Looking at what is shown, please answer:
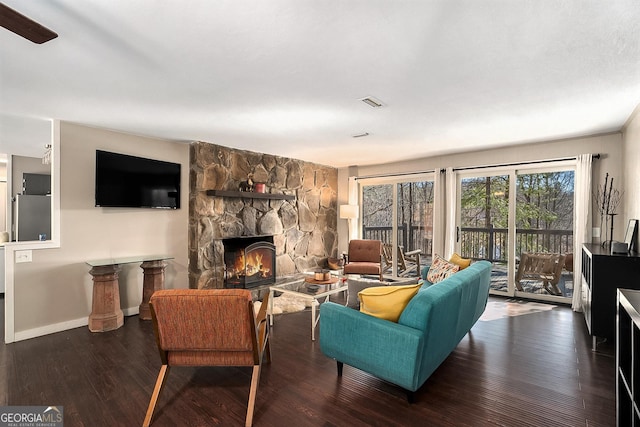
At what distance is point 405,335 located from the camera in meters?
2.10

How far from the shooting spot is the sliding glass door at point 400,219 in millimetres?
6113

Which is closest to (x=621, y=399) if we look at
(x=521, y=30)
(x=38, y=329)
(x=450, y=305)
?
(x=450, y=305)

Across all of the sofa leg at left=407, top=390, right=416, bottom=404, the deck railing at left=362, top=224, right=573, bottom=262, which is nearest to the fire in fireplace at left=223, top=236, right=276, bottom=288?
the deck railing at left=362, top=224, right=573, bottom=262

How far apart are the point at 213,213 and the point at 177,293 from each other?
2.95 metres

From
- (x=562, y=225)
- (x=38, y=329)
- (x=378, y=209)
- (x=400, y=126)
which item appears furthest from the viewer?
(x=378, y=209)

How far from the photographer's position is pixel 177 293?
6.67 feet

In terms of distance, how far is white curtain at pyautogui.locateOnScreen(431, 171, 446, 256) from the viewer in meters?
5.68

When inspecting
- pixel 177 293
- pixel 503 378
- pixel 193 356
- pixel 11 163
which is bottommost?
pixel 503 378

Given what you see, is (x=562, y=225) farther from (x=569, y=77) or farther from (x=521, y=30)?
(x=521, y=30)

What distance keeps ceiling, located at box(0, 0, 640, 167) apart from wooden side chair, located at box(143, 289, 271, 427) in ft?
5.28

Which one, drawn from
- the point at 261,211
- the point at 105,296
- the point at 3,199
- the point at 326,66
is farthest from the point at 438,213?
the point at 3,199

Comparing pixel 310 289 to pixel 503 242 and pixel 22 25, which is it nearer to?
pixel 22 25

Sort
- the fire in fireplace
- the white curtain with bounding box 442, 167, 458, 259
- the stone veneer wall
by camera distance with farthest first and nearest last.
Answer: the white curtain with bounding box 442, 167, 458, 259, the fire in fireplace, the stone veneer wall

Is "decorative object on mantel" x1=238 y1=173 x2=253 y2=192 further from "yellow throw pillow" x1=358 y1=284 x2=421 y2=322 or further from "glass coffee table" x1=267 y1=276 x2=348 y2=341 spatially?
"yellow throw pillow" x1=358 y1=284 x2=421 y2=322
